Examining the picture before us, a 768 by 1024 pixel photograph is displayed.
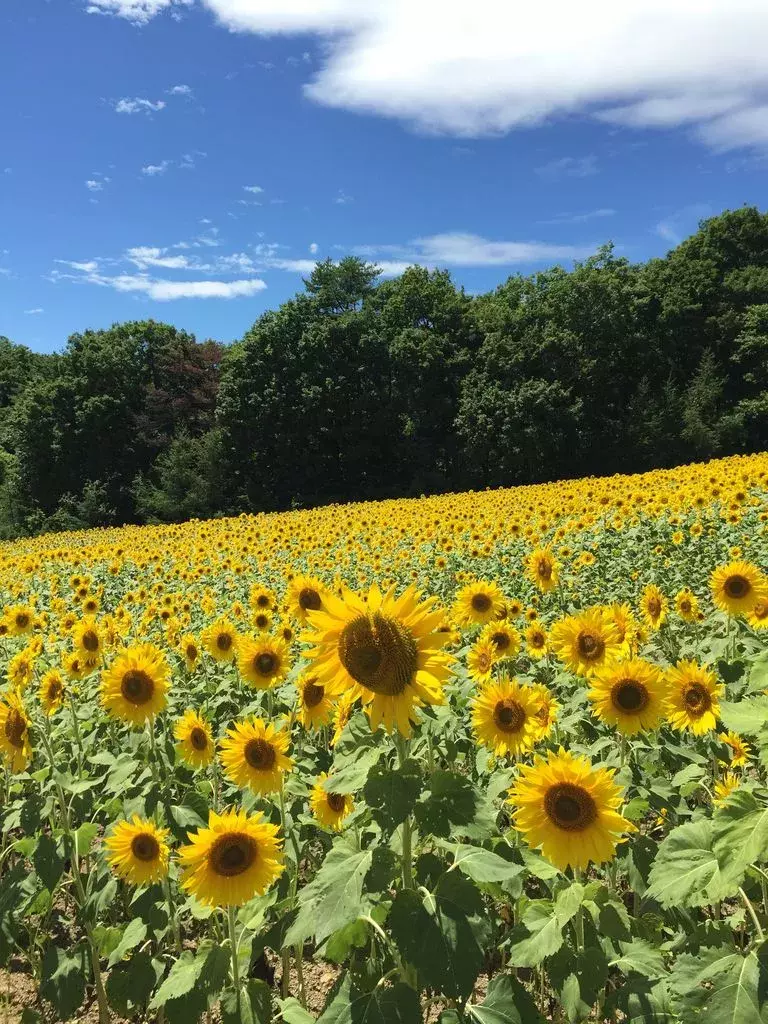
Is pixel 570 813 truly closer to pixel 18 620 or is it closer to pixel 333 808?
pixel 333 808

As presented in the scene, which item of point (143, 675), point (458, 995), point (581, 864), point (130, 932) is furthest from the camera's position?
point (143, 675)

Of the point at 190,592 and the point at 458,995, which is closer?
the point at 458,995

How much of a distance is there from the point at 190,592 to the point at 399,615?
8133 mm

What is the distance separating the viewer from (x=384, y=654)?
71.8 inches

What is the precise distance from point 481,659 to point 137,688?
5.71 ft

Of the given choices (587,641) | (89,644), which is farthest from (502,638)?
(89,644)

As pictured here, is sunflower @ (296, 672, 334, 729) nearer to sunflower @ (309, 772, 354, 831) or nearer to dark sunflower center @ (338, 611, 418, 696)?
sunflower @ (309, 772, 354, 831)

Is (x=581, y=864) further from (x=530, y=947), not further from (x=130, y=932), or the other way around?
(x=130, y=932)

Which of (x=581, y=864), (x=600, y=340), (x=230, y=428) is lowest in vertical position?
(x=581, y=864)

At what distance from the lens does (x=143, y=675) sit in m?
2.99

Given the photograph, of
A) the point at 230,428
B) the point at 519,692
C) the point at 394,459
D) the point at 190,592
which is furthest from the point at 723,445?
the point at 519,692

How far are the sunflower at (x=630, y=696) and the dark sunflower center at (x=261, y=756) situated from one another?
1.23m

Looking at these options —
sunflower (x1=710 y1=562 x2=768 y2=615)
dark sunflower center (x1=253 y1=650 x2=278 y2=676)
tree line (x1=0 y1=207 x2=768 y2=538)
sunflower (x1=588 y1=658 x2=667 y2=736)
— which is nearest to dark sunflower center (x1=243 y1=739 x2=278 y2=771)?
dark sunflower center (x1=253 y1=650 x2=278 y2=676)

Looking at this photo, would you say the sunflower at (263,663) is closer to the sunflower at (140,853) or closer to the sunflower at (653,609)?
the sunflower at (140,853)
